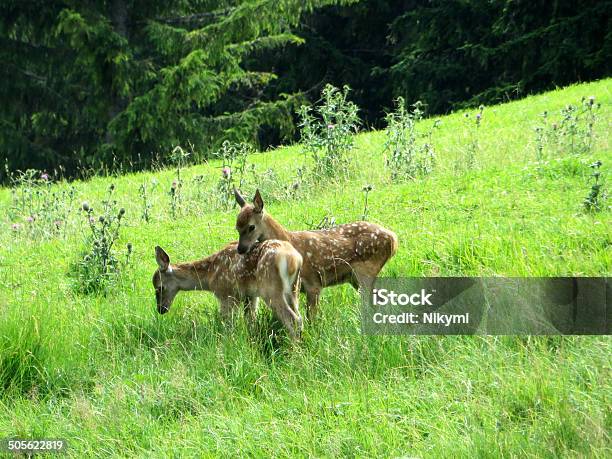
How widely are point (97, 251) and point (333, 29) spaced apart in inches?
1271

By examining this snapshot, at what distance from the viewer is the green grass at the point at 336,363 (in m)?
6.19

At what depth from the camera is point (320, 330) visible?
7855 millimetres

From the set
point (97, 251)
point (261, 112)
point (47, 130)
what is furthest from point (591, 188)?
point (47, 130)

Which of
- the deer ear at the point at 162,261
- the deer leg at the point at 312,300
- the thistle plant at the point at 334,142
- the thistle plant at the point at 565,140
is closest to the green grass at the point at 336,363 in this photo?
the deer leg at the point at 312,300

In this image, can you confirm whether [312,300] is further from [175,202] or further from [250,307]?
[175,202]

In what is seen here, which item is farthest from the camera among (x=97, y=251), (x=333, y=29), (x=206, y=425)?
(x=333, y=29)

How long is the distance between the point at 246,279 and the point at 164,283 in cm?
95

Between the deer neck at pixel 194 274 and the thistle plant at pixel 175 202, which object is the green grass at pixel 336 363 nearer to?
the deer neck at pixel 194 274

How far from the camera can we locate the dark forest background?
27.1m

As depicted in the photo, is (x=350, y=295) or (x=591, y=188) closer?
(x=350, y=295)

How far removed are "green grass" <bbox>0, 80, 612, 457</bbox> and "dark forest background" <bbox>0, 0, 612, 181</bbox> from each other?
1513cm

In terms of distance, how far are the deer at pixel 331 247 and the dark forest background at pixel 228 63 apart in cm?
1707

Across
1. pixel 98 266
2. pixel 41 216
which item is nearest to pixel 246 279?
pixel 98 266

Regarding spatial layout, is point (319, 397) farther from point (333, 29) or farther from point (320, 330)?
point (333, 29)
